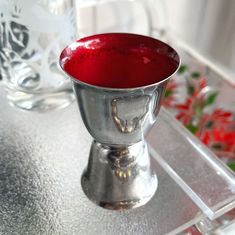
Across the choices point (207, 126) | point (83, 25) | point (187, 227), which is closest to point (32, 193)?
point (187, 227)

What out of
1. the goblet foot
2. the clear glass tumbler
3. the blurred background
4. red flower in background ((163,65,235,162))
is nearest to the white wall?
the blurred background

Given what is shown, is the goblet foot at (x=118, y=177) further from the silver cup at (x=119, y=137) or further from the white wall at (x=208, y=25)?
the white wall at (x=208, y=25)

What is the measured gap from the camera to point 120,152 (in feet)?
1.30

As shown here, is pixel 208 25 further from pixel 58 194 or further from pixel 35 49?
Answer: pixel 58 194

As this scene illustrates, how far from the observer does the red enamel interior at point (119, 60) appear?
384mm

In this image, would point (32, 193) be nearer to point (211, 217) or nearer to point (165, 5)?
point (211, 217)

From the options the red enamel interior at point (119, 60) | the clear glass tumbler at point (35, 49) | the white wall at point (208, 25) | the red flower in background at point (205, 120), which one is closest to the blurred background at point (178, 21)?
the white wall at point (208, 25)

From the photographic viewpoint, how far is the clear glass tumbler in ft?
1.52

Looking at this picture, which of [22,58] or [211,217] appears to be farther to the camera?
[22,58]

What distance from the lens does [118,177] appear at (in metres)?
0.40

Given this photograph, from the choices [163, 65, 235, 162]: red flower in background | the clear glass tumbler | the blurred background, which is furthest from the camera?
the blurred background

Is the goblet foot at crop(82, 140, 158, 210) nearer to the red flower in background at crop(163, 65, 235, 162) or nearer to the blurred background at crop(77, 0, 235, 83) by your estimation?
the red flower in background at crop(163, 65, 235, 162)

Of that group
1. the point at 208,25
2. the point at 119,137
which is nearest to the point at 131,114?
the point at 119,137

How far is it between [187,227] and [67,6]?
295mm
